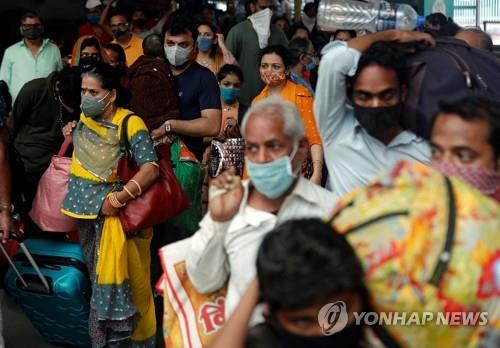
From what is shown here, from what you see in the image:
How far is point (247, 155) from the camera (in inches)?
107

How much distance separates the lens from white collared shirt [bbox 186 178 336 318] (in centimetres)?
254

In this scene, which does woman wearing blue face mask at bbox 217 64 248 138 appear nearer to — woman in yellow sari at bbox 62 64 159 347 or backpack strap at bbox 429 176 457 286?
woman in yellow sari at bbox 62 64 159 347

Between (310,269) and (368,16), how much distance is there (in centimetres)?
221

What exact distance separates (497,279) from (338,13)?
2.32 m

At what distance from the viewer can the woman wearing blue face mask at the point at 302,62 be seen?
19.8 feet

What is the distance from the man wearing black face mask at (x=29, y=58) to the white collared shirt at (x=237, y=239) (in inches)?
192

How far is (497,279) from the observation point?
1604 mm

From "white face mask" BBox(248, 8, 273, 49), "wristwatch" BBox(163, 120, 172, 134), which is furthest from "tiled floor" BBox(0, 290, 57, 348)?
"white face mask" BBox(248, 8, 273, 49)

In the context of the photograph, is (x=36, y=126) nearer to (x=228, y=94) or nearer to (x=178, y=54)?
(x=178, y=54)

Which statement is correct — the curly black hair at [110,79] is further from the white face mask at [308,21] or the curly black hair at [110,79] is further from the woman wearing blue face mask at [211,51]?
the white face mask at [308,21]

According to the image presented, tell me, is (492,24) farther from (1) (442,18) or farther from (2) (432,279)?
(2) (432,279)

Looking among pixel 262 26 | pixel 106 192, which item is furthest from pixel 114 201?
pixel 262 26

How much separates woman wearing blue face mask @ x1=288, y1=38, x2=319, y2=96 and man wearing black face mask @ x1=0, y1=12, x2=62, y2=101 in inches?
85.4

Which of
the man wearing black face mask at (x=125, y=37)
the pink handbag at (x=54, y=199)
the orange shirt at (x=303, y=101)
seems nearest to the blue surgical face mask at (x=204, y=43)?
the man wearing black face mask at (x=125, y=37)
